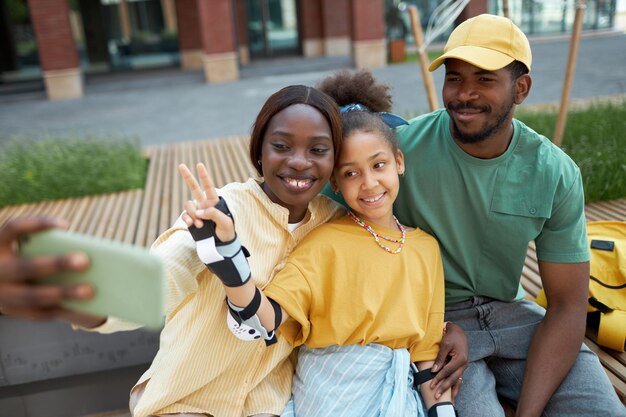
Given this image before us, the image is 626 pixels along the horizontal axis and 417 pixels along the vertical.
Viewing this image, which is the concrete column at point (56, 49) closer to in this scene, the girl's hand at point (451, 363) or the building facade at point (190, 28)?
the building facade at point (190, 28)

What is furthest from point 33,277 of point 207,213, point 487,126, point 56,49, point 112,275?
point 56,49

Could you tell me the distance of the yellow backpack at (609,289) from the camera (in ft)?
7.84

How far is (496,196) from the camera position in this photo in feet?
7.04

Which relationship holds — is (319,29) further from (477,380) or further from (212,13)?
(477,380)

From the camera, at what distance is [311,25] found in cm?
1944

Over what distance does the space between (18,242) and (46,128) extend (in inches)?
394

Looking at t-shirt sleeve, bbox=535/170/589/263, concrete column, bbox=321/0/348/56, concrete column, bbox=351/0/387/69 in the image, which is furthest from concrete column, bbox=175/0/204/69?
t-shirt sleeve, bbox=535/170/589/263

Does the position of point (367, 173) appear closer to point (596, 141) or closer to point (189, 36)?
point (596, 141)

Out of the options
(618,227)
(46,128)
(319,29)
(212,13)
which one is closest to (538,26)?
(319,29)

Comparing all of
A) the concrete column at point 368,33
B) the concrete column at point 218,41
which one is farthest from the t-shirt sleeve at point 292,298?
the concrete column at point 368,33

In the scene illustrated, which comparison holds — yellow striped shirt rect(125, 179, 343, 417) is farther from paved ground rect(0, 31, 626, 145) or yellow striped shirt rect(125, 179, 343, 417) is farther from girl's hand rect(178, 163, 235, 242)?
paved ground rect(0, 31, 626, 145)

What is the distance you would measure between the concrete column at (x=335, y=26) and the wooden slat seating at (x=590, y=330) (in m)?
16.2

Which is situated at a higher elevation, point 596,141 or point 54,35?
point 54,35

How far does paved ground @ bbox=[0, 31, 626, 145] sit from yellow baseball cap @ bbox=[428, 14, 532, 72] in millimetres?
3901
